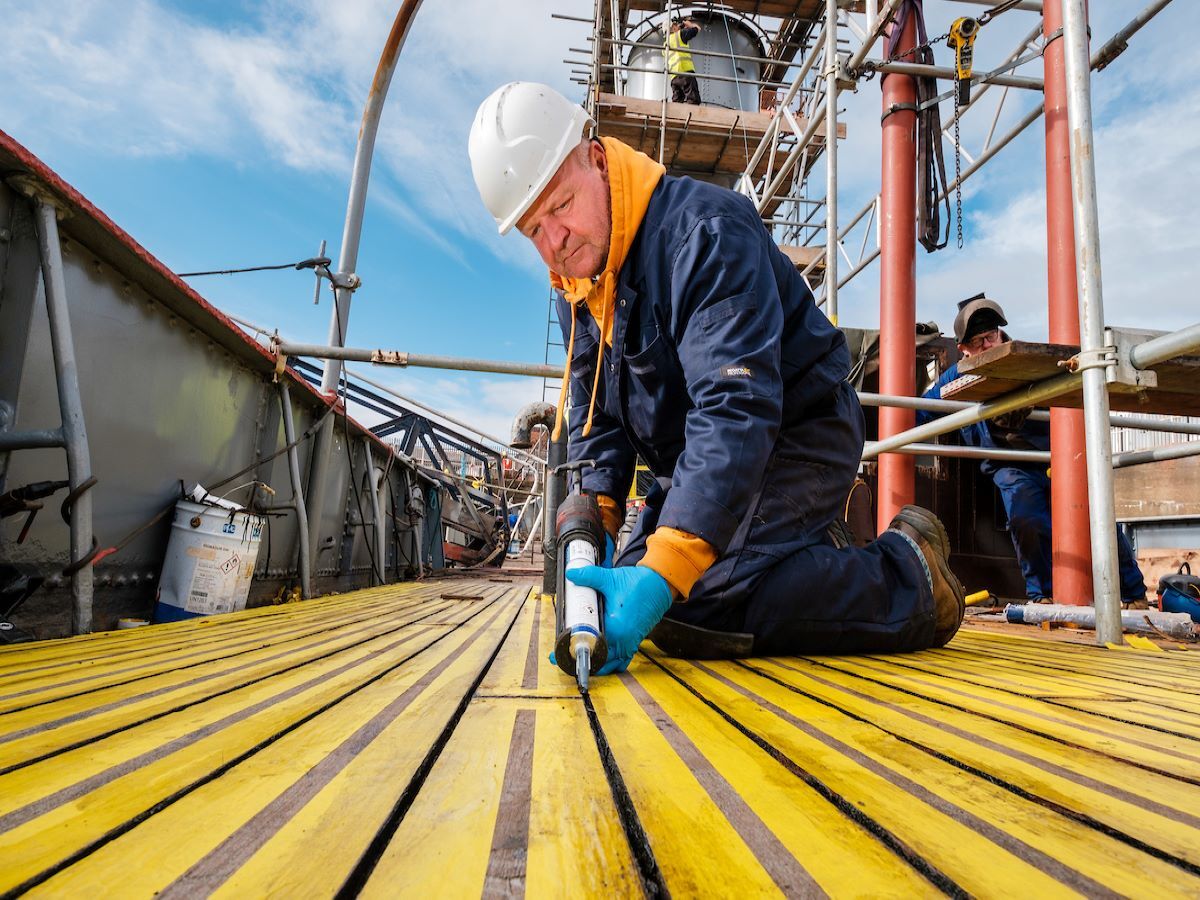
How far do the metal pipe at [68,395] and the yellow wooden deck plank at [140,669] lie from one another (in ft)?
1.63

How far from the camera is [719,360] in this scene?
1492mm

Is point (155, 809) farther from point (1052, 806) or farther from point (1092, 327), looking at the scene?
point (1092, 327)

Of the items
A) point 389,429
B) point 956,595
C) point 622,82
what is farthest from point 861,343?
point 622,82

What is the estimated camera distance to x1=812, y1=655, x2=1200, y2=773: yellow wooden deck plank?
89cm

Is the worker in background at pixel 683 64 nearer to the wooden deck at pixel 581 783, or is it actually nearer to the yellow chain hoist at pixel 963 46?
the yellow chain hoist at pixel 963 46

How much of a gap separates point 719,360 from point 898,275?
421cm

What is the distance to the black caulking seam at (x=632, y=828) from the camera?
52 cm

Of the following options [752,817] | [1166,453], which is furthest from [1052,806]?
[1166,453]

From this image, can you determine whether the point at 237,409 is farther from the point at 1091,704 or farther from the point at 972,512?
the point at 972,512

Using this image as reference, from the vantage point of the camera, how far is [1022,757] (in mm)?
846

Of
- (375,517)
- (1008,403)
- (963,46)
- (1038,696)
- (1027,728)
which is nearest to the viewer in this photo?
(1027,728)

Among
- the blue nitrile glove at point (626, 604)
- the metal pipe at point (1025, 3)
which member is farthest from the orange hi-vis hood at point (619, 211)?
the metal pipe at point (1025, 3)

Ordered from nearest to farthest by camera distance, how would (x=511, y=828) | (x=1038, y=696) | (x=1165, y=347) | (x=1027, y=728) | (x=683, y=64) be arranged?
(x=511, y=828) → (x=1027, y=728) → (x=1038, y=696) → (x=1165, y=347) → (x=683, y=64)

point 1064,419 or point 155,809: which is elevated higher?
point 1064,419
